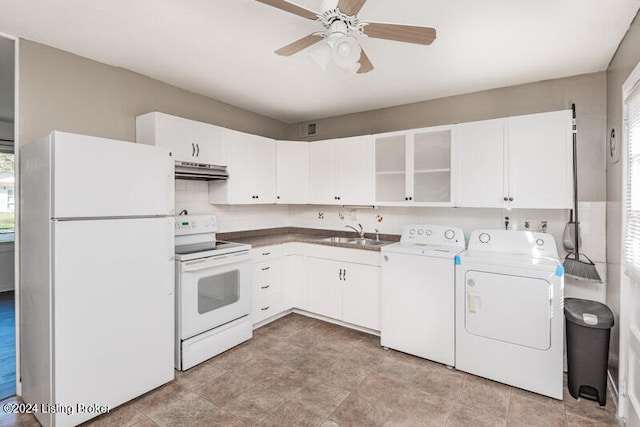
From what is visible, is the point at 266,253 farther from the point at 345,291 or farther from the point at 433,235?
the point at 433,235

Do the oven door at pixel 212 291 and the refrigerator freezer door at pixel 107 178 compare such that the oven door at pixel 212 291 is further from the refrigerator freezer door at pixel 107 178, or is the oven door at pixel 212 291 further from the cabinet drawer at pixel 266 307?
the refrigerator freezer door at pixel 107 178

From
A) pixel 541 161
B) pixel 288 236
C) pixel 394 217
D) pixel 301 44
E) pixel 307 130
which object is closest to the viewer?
pixel 301 44

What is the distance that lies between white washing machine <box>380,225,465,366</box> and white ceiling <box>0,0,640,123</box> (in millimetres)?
1556

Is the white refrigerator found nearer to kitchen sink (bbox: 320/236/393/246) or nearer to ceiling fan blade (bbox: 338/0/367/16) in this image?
ceiling fan blade (bbox: 338/0/367/16)

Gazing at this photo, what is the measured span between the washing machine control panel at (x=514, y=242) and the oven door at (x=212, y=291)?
225cm

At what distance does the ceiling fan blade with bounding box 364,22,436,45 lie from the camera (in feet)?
5.34

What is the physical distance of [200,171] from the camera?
317 cm

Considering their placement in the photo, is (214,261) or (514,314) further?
(214,261)

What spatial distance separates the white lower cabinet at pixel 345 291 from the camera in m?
3.31

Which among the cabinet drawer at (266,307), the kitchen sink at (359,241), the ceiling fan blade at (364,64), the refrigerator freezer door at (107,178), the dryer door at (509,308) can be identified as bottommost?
the cabinet drawer at (266,307)

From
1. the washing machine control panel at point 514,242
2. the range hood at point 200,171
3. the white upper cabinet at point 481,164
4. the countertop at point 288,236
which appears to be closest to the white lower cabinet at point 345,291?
the countertop at point 288,236

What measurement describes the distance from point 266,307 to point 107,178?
2.14 metres

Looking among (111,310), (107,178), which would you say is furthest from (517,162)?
(111,310)

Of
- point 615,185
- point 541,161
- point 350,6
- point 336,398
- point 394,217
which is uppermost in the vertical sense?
point 350,6
